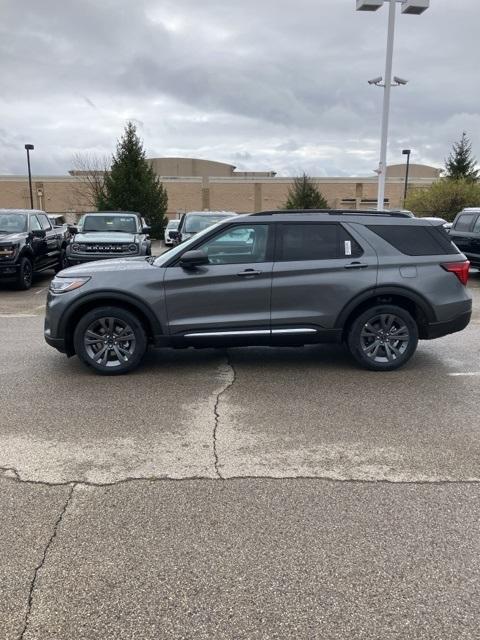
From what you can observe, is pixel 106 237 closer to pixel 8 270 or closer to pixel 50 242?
pixel 50 242

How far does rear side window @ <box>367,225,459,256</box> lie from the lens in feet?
19.8

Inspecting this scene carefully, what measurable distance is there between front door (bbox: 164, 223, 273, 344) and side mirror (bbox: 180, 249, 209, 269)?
0.18 ft

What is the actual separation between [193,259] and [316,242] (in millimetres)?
1413

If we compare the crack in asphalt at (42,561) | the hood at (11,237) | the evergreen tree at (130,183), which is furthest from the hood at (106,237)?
the evergreen tree at (130,183)

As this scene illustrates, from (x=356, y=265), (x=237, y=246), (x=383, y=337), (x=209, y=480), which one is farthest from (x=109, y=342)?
(x=383, y=337)

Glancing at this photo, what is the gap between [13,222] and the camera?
1295 cm

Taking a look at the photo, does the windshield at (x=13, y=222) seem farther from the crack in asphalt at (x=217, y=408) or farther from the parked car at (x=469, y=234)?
the parked car at (x=469, y=234)

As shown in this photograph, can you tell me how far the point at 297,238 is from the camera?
5.95m

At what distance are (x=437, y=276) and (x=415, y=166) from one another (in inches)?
2574

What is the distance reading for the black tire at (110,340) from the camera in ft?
18.9

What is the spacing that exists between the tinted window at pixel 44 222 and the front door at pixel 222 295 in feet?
30.7

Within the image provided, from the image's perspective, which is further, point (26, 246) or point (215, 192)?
point (215, 192)

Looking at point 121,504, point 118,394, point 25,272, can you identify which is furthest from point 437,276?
point 25,272

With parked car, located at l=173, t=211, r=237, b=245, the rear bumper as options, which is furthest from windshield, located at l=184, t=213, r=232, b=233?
the rear bumper
